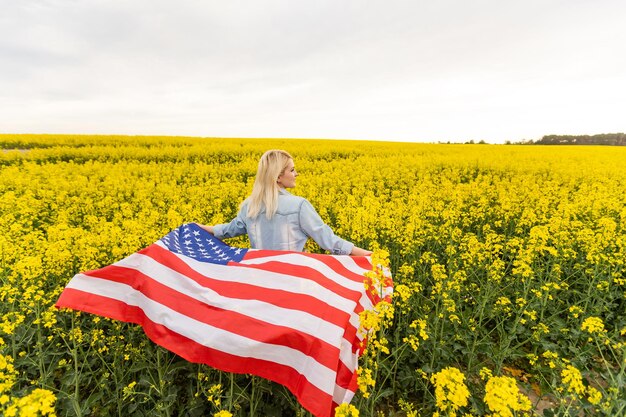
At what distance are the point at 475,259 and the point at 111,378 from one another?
5228 mm

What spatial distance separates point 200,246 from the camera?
3873 millimetres

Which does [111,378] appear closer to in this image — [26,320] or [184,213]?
[26,320]

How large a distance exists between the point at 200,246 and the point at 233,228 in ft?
1.53

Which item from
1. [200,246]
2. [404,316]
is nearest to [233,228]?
[200,246]

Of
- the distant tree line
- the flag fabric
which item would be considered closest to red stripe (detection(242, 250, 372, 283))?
the flag fabric

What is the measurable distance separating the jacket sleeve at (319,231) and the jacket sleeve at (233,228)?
0.86m

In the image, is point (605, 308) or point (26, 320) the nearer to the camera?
point (26, 320)

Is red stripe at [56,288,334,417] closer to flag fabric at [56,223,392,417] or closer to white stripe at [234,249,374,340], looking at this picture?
flag fabric at [56,223,392,417]

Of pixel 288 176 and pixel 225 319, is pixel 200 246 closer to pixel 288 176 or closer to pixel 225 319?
pixel 288 176

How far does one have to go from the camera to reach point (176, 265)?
322 cm

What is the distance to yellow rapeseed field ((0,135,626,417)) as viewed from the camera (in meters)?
2.70

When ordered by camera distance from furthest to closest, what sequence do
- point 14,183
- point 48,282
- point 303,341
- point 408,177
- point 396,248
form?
point 408,177 < point 14,183 < point 396,248 < point 48,282 < point 303,341

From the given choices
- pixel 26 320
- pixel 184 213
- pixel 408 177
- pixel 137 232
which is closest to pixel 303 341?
pixel 26 320

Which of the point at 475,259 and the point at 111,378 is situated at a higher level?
the point at 475,259
